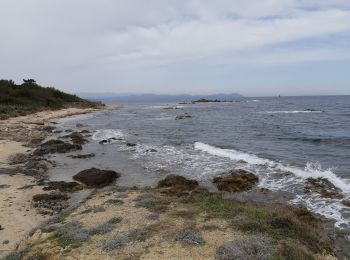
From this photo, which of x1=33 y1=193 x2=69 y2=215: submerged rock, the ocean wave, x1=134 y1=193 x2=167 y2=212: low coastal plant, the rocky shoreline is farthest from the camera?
the ocean wave

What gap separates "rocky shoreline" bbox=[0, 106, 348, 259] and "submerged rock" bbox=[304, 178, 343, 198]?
0.14 feet

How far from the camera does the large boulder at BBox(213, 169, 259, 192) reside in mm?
16441

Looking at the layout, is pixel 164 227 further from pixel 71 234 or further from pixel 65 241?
pixel 65 241

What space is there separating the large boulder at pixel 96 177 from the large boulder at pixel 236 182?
5.03m

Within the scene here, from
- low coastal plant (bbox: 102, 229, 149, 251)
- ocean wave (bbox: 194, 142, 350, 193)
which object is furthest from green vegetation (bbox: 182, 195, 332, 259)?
ocean wave (bbox: 194, 142, 350, 193)

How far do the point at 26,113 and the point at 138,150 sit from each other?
33.1 meters

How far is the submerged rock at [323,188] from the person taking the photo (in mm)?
15140

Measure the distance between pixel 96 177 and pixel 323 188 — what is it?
10.2 m

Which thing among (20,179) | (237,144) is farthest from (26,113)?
(20,179)

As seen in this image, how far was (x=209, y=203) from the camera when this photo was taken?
505 inches

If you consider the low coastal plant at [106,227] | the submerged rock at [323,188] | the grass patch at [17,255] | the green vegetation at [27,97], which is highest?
the green vegetation at [27,97]

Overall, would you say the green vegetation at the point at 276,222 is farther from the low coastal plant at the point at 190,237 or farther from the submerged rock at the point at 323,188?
the submerged rock at the point at 323,188

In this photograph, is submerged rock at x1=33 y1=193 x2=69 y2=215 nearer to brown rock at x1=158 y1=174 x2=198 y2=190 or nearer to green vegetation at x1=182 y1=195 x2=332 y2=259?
brown rock at x1=158 y1=174 x2=198 y2=190

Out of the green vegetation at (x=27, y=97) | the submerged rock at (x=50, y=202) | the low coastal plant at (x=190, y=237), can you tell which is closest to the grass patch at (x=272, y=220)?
the low coastal plant at (x=190, y=237)
